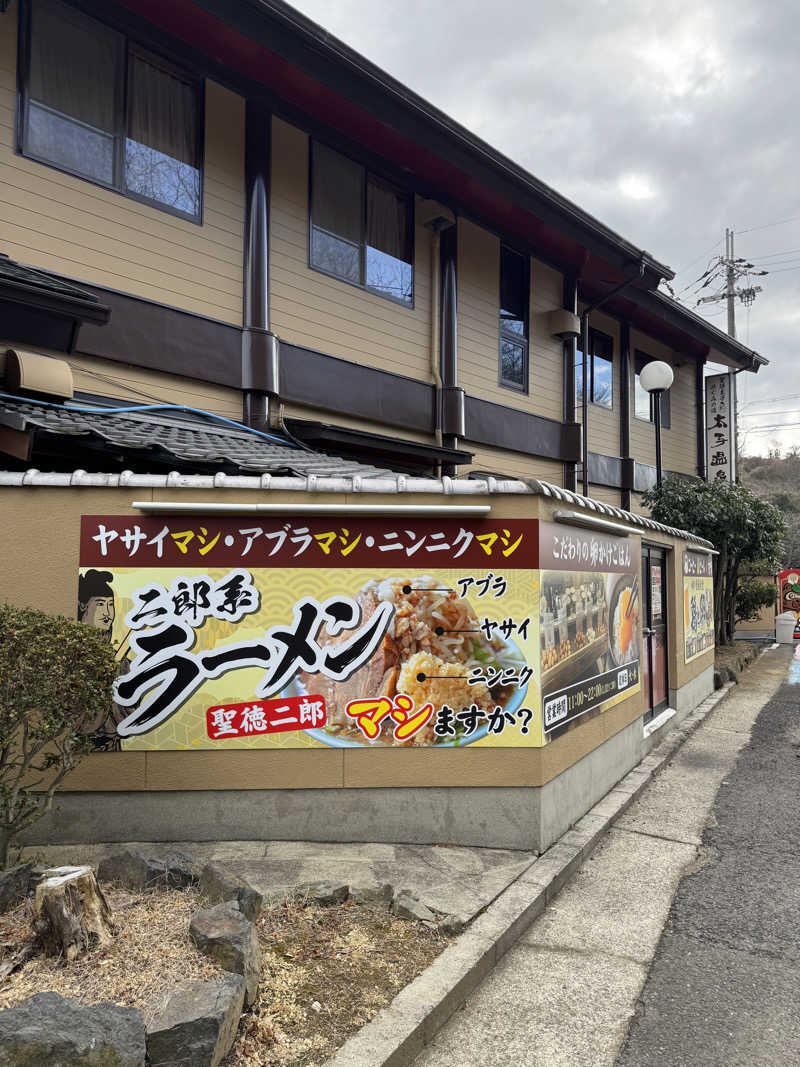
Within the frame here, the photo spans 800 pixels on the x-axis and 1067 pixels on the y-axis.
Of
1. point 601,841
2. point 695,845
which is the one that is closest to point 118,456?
point 601,841

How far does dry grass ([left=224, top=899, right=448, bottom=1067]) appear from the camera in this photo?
292cm

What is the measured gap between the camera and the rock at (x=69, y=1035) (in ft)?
7.73

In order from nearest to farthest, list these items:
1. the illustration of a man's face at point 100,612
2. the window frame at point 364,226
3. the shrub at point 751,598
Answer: the illustration of a man's face at point 100,612 < the window frame at point 364,226 < the shrub at point 751,598

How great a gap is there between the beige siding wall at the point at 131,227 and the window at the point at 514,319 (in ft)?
17.6

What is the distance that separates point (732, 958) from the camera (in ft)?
13.3

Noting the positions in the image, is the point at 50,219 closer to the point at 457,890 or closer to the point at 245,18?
the point at 245,18

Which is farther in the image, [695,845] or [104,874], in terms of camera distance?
[695,845]

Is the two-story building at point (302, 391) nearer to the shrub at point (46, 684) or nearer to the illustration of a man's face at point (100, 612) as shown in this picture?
the illustration of a man's face at point (100, 612)

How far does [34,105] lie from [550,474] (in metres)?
9.62

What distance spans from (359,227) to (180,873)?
29.6ft

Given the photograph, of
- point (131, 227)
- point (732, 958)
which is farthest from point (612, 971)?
point (131, 227)

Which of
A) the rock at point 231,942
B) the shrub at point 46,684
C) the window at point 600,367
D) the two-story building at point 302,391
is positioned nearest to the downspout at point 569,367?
the two-story building at point 302,391

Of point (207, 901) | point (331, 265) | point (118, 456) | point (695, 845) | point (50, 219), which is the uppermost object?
point (331, 265)

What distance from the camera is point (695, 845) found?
5.84 meters
